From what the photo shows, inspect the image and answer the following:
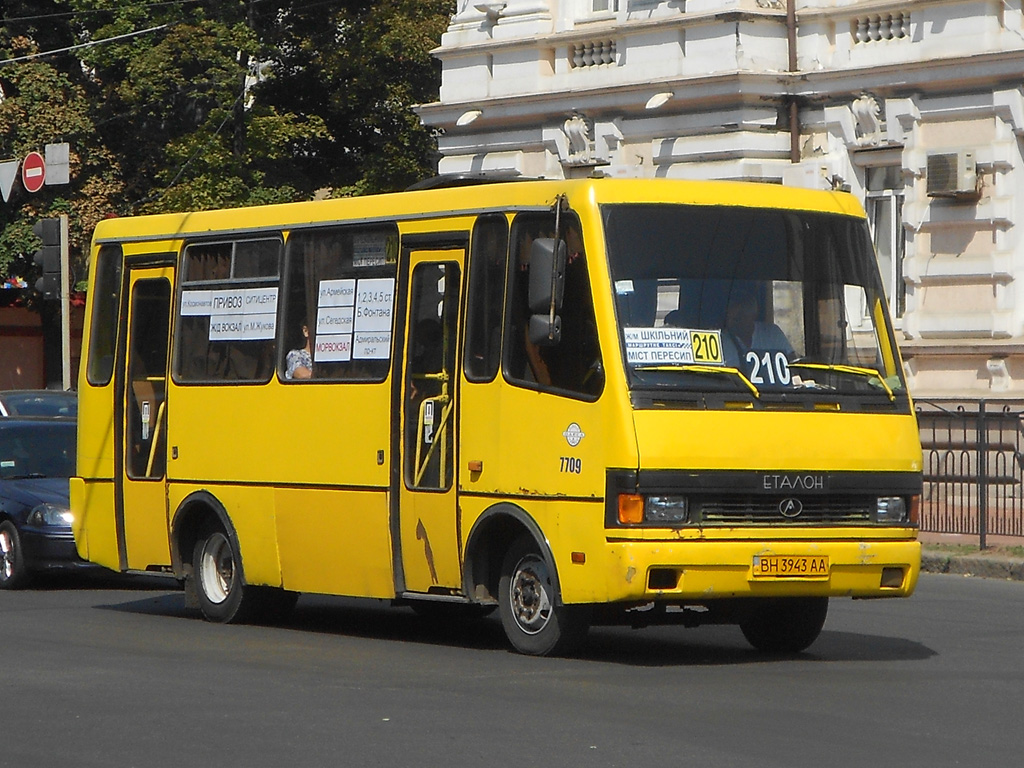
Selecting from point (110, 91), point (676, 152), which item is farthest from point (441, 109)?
point (110, 91)

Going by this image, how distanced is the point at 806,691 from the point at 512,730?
2006 millimetres

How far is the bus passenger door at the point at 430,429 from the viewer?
40.8 feet

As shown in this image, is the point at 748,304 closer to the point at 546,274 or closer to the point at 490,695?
the point at 546,274

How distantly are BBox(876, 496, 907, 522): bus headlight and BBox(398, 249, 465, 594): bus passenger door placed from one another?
2.43 metres

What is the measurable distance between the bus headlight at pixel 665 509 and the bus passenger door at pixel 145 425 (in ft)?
15.6

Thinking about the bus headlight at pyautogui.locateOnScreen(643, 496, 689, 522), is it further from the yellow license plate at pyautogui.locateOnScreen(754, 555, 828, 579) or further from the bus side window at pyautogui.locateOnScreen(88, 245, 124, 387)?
the bus side window at pyautogui.locateOnScreen(88, 245, 124, 387)

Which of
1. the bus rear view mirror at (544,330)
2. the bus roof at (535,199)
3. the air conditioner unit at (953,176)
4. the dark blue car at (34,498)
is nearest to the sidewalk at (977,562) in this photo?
the air conditioner unit at (953,176)

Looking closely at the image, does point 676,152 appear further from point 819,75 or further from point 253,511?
point 253,511

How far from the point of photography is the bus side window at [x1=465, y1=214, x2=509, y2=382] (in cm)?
1217

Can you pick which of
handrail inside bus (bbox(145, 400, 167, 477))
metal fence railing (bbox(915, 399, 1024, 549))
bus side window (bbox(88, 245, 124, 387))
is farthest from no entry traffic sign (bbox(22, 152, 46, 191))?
handrail inside bus (bbox(145, 400, 167, 477))

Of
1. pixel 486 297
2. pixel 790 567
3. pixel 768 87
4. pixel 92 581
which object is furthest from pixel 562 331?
pixel 768 87

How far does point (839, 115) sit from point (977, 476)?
645 cm

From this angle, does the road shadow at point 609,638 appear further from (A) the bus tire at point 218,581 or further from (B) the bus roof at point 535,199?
(B) the bus roof at point 535,199

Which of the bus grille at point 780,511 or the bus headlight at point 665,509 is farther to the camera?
the bus grille at point 780,511
